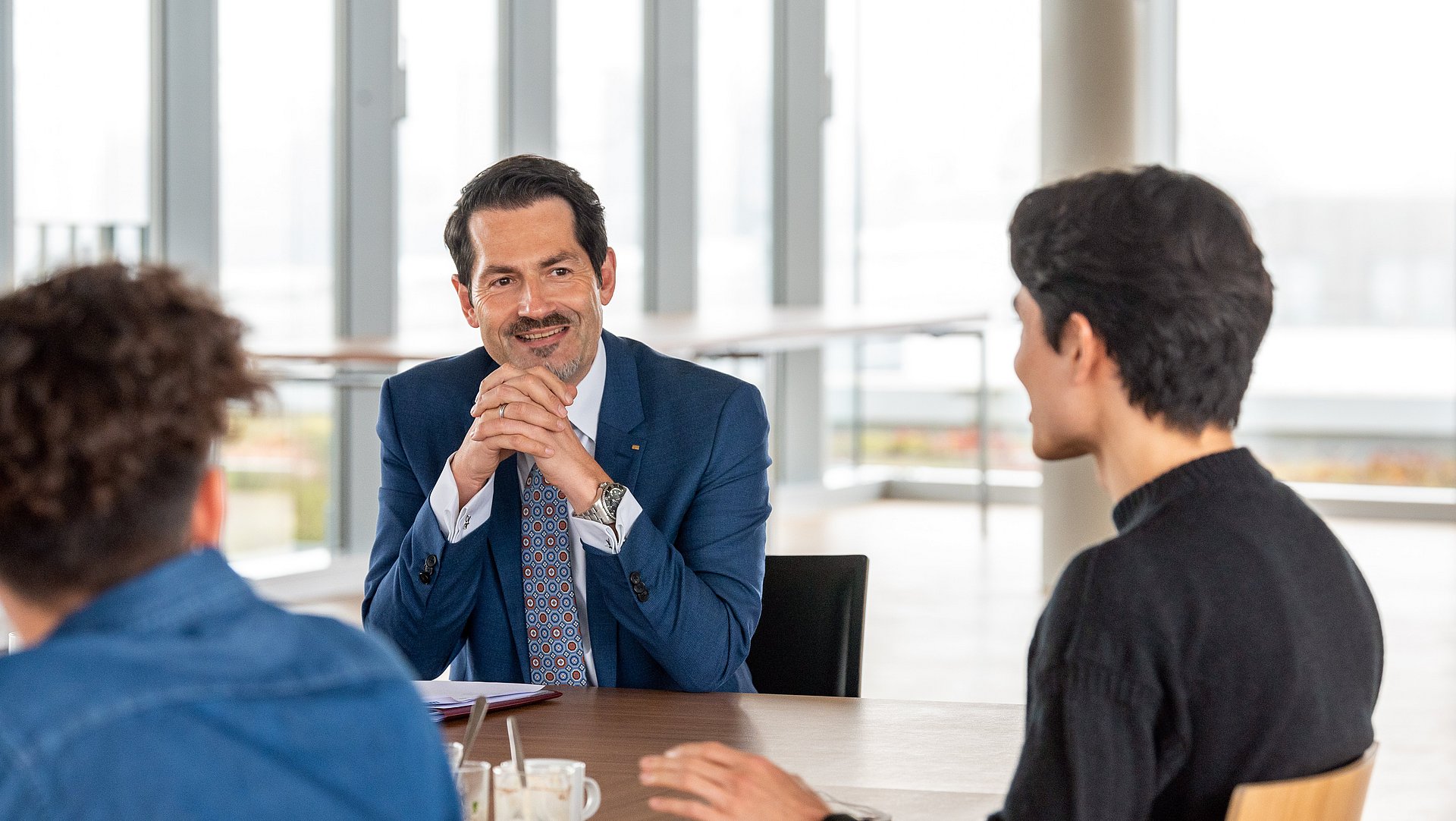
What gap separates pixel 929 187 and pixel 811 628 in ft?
22.0

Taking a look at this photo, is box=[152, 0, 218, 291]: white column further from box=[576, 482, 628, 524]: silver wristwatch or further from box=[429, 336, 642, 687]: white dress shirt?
box=[576, 482, 628, 524]: silver wristwatch

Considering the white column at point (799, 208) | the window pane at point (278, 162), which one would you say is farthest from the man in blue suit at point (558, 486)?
the white column at point (799, 208)

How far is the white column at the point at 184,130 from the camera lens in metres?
5.54

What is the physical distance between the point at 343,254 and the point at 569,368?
417 cm

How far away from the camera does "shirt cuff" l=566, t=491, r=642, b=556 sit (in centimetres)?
201

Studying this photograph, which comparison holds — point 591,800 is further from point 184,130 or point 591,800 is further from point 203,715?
point 184,130

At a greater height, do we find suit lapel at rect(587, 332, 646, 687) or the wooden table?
suit lapel at rect(587, 332, 646, 687)

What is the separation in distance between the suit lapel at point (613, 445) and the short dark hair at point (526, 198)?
14 centimetres

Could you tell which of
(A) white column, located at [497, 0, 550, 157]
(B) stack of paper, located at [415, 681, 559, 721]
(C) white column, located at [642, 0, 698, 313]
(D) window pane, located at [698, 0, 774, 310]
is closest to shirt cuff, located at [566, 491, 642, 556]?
(B) stack of paper, located at [415, 681, 559, 721]

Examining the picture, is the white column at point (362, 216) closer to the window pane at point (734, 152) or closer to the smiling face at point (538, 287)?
the window pane at point (734, 152)

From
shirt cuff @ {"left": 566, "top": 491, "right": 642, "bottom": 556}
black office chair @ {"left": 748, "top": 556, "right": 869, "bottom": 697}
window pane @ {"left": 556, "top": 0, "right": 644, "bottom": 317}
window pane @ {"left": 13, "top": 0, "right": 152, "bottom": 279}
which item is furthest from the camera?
window pane @ {"left": 556, "top": 0, "right": 644, "bottom": 317}

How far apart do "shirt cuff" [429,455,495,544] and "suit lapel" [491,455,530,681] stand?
22 millimetres

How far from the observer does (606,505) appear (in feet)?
6.62

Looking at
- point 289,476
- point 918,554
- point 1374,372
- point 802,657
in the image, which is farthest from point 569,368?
point 1374,372
